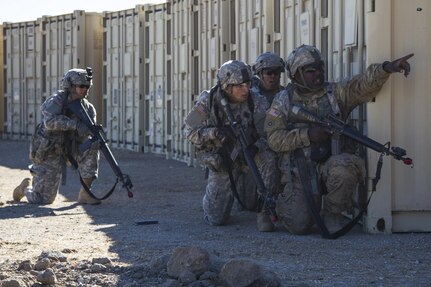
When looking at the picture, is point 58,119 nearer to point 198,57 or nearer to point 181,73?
point 198,57

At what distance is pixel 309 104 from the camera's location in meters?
8.90

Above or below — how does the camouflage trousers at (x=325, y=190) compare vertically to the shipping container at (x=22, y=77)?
below

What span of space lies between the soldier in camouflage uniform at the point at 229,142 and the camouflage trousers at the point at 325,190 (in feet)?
1.06

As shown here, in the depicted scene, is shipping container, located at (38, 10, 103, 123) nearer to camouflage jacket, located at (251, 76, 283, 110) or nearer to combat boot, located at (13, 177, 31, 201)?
combat boot, located at (13, 177, 31, 201)

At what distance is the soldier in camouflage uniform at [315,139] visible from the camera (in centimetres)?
867

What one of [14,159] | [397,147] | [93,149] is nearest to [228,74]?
[397,147]

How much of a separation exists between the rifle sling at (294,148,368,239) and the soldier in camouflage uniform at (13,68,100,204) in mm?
3393

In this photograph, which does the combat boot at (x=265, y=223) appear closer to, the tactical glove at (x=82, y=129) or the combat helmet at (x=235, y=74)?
the combat helmet at (x=235, y=74)

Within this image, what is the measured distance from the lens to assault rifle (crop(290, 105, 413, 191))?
816cm

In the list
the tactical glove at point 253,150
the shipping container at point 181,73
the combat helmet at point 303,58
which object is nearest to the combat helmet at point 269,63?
the tactical glove at point 253,150

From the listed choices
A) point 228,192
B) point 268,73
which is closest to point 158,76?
point 268,73

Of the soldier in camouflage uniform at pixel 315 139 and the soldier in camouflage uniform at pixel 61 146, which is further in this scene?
the soldier in camouflage uniform at pixel 61 146

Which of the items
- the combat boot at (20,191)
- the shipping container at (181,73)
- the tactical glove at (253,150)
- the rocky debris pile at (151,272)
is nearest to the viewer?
the rocky debris pile at (151,272)

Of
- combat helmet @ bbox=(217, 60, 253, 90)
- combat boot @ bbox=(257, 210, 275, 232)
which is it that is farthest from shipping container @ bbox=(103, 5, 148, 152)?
combat boot @ bbox=(257, 210, 275, 232)
